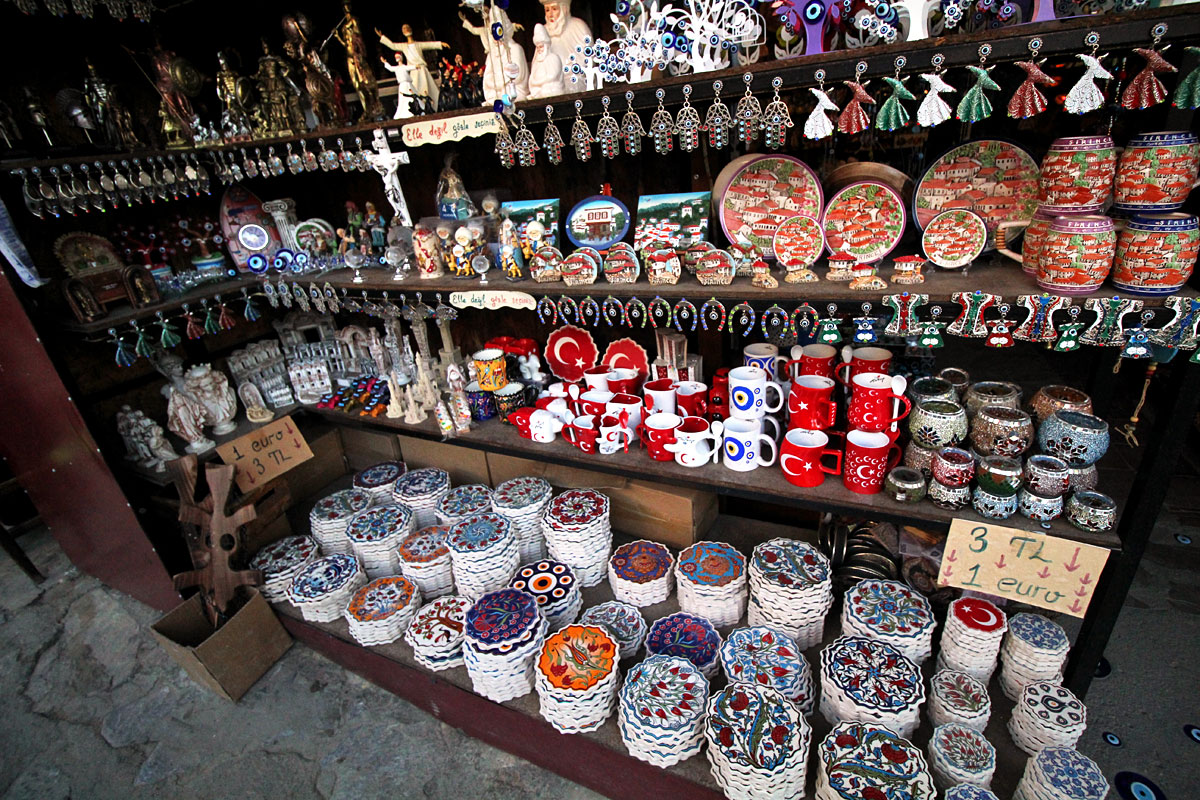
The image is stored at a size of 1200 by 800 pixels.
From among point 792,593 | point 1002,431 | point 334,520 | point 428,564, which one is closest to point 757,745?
point 792,593

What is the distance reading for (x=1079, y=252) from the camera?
4.06 feet

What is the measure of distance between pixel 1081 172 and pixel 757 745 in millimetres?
1530

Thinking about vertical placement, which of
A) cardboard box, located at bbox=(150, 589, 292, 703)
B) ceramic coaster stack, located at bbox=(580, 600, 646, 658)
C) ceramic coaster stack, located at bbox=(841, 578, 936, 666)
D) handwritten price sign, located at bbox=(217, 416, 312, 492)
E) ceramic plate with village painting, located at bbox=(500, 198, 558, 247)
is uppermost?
ceramic plate with village painting, located at bbox=(500, 198, 558, 247)

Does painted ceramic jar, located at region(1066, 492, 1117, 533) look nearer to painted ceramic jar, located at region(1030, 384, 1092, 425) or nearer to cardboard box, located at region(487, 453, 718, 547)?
painted ceramic jar, located at region(1030, 384, 1092, 425)

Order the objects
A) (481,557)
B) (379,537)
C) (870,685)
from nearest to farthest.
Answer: (870,685)
(481,557)
(379,537)

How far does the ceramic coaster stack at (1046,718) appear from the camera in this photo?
1.44 m

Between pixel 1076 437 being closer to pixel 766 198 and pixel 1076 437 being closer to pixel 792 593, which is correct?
pixel 792 593

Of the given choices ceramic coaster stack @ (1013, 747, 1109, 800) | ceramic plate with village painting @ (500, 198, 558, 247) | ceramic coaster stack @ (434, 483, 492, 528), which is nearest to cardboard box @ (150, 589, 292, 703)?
ceramic coaster stack @ (434, 483, 492, 528)

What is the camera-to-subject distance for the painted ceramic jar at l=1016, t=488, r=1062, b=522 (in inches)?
56.4

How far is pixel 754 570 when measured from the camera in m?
1.86

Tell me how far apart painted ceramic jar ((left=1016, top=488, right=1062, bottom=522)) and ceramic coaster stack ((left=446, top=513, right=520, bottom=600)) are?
160 cm

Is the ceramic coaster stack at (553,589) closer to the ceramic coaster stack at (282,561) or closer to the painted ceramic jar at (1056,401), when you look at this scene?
the ceramic coaster stack at (282,561)

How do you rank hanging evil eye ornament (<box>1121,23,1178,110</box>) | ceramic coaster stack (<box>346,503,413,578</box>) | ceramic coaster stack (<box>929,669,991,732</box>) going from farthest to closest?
ceramic coaster stack (<box>346,503,413,578</box>) < ceramic coaster stack (<box>929,669,991,732</box>) < hanging evil eye ornament (<box>1121,23,1178,110</box>)

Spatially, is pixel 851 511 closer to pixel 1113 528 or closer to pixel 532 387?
pixel 1113 528
